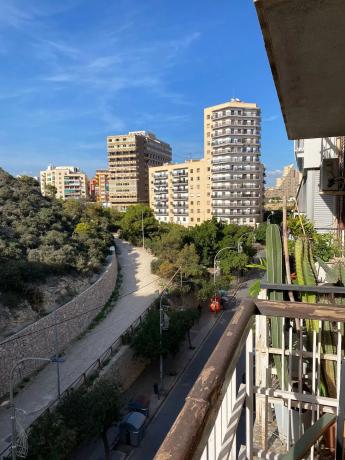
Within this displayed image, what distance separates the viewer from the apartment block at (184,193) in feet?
165

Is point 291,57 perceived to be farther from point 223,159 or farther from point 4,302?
point 223,159

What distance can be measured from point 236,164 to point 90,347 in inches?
1489

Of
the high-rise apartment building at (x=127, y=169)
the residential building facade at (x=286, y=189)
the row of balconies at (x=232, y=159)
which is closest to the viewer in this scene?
the residential building facade at (x=286, y=189)

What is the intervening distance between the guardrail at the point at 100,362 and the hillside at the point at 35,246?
141 inches

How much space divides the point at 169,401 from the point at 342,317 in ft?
45.6

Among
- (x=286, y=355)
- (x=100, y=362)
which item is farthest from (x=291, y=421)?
(x=100, y=362)

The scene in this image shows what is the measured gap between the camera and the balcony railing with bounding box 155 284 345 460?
922mm

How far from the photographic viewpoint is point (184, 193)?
5147 centimetres

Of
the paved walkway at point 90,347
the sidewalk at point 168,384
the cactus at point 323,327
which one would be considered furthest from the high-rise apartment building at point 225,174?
the cactus at point 323,327

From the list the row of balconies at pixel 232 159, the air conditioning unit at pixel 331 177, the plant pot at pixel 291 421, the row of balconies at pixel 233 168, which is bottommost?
the plant pot at pixel 291 421

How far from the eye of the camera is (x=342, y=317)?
1.77 meters

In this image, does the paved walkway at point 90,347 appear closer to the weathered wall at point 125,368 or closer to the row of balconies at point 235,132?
the weathered wall at point 125,368

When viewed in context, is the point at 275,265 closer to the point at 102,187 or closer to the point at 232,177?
the point at 232,177

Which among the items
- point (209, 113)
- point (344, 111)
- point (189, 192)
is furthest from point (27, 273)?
point (209, 113)
